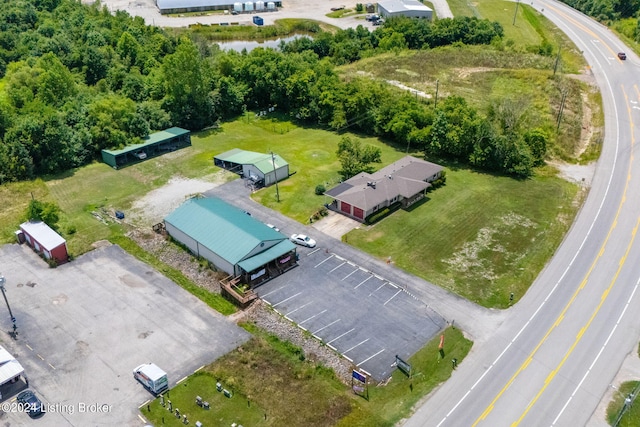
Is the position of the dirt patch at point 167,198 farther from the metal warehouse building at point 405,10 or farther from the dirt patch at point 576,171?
the metal warehouse building at point 405,10

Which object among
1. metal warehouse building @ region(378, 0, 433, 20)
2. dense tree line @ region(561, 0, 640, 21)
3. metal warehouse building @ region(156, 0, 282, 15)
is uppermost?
dense tree line @ region(561, 0, 640, 21)

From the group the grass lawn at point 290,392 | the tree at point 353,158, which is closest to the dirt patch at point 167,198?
the tree at point 353,158

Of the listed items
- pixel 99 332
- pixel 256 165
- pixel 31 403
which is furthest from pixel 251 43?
pixel 31 403

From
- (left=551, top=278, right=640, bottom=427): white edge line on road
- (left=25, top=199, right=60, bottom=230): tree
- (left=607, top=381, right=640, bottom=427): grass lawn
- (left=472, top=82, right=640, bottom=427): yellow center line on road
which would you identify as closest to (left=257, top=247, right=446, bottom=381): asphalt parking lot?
(left=472, top=82, right=640, bottom=427): yellow center line on road

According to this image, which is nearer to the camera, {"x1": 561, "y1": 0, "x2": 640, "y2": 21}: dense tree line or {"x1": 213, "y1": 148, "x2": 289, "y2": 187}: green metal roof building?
{"x1": 213, "y1": 148, "x2": 289, "y2": 187}: green metal roof building

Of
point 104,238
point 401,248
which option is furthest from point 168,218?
point 401,248

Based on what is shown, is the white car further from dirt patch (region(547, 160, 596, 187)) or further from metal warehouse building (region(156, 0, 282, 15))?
metal warehouse building (region(156, 0, 282, 15))

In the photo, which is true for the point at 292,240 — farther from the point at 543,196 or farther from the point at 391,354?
the point at 543,196
